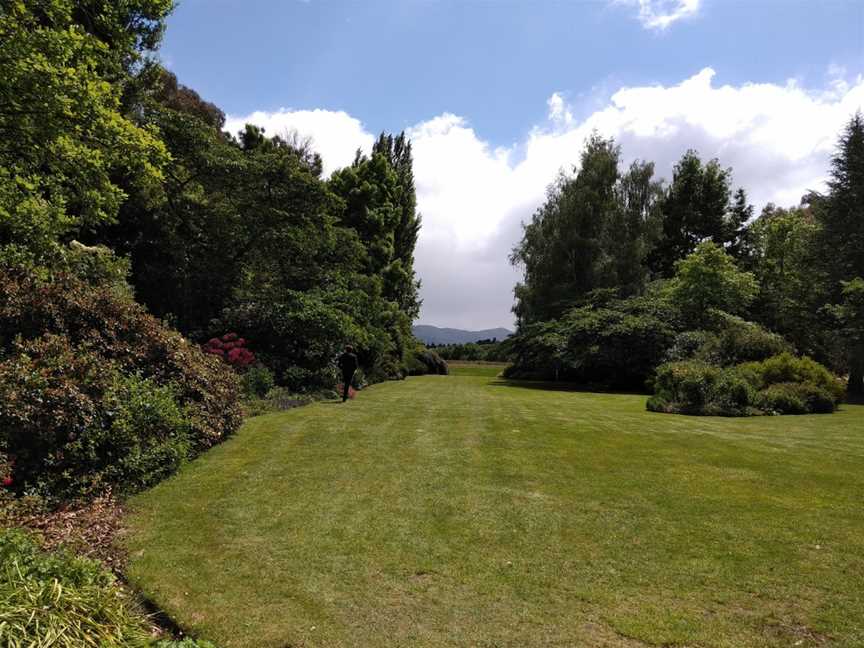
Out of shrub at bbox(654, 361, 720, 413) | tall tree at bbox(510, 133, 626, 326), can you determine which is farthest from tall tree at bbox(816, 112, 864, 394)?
shrub at bbox(654, 361, 720, 413)

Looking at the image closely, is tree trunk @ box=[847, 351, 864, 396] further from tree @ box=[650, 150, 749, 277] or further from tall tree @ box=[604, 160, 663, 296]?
tree @ box=[650, 150, 749, 277]

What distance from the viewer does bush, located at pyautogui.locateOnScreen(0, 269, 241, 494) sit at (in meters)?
5.91

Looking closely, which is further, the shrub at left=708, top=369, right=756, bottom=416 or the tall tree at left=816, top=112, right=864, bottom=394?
A: the tall tree at left=816, top=112, right=864, bottom=394

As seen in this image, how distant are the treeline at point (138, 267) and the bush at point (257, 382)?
66 millimetres

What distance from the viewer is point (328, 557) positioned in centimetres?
462

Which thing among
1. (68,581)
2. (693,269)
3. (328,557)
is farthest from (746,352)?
(68,581)

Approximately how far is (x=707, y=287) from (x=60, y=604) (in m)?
27.9

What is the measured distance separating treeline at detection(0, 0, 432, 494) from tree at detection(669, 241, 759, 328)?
1451cm

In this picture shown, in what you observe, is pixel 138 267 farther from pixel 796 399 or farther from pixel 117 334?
pixel 796 399

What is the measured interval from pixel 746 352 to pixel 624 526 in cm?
1777

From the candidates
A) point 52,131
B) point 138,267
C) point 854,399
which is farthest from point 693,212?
point 52,131

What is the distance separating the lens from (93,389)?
260 inches

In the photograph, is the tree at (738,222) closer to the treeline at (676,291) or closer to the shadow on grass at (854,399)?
the treeline at (676,291)

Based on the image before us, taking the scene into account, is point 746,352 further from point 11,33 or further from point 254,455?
point 11,33
